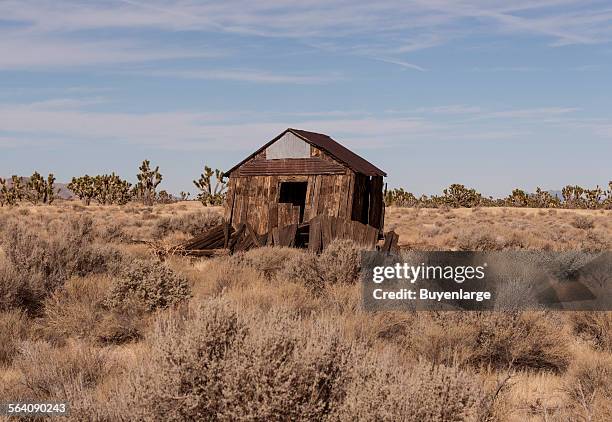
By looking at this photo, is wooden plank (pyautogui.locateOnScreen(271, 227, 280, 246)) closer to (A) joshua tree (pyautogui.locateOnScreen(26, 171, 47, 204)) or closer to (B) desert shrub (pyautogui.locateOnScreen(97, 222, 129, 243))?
(B) desert shrub (pyautogui.locateOnScreen(97, 222, 129, 243))

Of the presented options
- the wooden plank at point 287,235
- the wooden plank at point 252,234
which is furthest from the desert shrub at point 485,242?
the wooden plank at point 252,234

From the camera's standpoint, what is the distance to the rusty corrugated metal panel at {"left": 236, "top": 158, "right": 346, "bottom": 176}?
17.2m

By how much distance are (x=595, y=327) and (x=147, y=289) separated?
618cm

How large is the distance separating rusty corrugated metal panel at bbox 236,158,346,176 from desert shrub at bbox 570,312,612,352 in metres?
9.38

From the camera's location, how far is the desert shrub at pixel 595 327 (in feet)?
24.4

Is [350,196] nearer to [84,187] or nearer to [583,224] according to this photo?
[583,224]

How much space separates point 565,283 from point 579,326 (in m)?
2.08

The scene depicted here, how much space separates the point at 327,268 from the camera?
1034 cm

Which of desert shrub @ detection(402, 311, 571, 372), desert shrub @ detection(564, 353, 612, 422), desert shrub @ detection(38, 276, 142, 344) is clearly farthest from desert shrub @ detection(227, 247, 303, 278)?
desert shrub @ detection(564, 353, 612, 422)

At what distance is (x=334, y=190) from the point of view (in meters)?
17.0

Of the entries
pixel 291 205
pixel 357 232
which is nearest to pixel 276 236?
pixel 291 205

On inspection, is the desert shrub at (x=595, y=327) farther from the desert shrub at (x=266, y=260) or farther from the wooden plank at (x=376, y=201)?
the wooden plank at (x=376, y=201)

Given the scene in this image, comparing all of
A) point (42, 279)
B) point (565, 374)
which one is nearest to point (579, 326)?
point (565, 374)

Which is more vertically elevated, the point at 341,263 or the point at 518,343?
the point at 341,263
